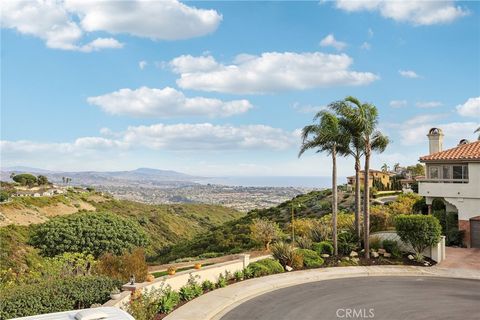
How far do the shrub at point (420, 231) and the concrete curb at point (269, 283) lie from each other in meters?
1.80

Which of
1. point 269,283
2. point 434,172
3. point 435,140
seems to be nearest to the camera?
point 269,283

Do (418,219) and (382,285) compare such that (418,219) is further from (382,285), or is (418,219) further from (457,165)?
(457,165)

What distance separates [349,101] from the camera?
2639cm

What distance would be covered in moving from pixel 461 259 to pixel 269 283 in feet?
45.5

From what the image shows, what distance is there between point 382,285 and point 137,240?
27376 mm

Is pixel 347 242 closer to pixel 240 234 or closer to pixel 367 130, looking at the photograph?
pixel 367 130

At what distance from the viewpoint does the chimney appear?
36781 mm

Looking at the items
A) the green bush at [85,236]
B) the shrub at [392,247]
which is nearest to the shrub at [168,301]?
the shrub at [392,247]

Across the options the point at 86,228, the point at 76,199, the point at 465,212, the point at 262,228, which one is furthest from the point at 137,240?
the point at 76,199

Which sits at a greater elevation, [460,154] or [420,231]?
[460,154]

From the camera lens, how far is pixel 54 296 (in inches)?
518

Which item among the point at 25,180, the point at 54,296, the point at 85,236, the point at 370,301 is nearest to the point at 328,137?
the point at 370,301

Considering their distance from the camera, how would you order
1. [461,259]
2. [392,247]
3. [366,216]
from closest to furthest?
1. [366,216]
2. [461,259]
3. [392,247]

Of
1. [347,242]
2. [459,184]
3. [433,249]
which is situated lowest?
[433,249]
